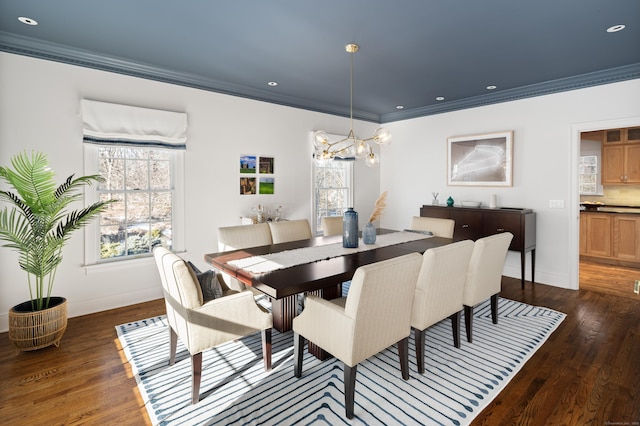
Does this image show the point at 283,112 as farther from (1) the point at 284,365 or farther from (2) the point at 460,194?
(1) the point at 284,365

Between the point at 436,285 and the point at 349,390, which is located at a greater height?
the point at 436,285

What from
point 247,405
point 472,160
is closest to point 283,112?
point 472,160

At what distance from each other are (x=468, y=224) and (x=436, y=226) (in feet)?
3.60

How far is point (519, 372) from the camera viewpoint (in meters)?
2.46

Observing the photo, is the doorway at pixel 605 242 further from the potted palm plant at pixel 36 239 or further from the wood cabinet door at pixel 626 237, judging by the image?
the potted palm plant at pixel 36 239

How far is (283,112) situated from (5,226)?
3451mm

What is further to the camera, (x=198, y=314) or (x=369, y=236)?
(x=369, y=236)

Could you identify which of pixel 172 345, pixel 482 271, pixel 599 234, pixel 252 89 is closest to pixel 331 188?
pixel 252 89

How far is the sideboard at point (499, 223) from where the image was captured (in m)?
4.34

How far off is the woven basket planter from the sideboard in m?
4.13

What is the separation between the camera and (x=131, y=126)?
11.8ft

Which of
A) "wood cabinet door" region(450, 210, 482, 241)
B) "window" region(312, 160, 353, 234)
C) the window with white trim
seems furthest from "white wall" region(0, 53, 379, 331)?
"wood cabinet door" region(450, 210, 482, 241)

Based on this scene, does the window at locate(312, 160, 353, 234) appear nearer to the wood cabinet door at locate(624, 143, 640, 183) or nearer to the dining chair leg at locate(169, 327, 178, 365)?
the dining chair leg at locate(169, 327, 178, 365)

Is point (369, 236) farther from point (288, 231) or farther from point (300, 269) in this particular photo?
point (300, 269)
